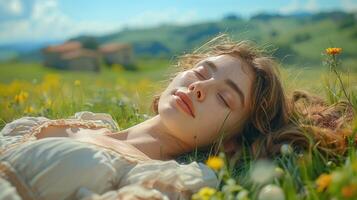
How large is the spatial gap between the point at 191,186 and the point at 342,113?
1.81m

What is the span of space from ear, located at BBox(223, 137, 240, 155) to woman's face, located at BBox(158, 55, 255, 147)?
143 millimetres

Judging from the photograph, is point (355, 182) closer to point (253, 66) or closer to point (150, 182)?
point (150, 182)

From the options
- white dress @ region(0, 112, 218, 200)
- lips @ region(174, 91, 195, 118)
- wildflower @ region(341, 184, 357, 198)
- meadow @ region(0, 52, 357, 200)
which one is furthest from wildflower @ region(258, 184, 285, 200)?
lips @ region(174, 91, 195, 118)

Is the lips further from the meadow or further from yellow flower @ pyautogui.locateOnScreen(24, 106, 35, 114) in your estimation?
yellow flower @ pyautogui.locateOnScreen(24, 106, 35, 114)

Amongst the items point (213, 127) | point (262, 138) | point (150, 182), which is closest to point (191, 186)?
point (150, 182)

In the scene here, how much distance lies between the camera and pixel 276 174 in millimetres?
2857

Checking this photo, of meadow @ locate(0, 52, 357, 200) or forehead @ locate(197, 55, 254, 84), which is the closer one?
meadow @ locate(0, 52, 357, 200)

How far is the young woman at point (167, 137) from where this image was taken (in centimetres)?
311

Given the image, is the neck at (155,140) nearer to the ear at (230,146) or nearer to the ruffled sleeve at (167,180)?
the ear at (230,146)

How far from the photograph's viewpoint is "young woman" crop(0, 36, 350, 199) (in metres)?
3.11

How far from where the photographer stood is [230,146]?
4.45m

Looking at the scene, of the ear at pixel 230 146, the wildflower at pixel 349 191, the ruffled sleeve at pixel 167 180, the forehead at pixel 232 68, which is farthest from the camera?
the ear at pixel 230 146

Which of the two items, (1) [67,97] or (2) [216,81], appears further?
(1) [67,97]

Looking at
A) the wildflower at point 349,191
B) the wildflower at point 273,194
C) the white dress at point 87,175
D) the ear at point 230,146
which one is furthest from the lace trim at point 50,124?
the wildflower at point 349,191
